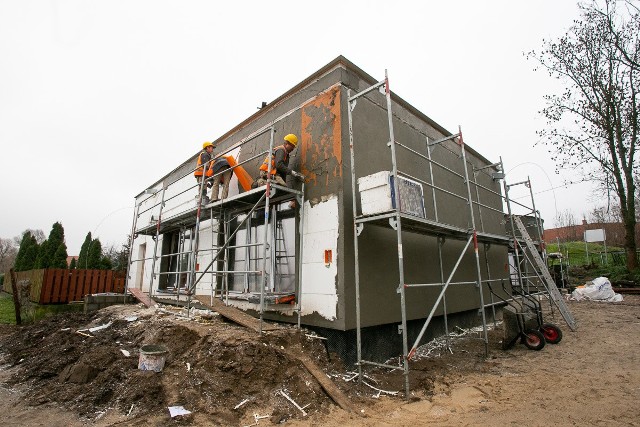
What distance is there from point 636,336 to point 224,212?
9.66m

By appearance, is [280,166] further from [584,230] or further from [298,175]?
[584,230]

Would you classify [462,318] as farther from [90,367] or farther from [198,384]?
[90,367]

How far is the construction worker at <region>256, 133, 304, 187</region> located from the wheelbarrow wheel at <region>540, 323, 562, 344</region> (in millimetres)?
6093

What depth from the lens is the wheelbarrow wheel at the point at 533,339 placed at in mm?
6535

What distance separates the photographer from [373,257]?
19.1 feet

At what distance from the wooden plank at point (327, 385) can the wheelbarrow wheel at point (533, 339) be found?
176 inches

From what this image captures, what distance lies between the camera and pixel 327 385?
4.44 metres

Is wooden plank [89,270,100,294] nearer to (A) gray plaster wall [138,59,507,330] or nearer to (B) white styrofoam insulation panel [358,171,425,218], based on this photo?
(A) gray plaster wall [138,59,507,330]

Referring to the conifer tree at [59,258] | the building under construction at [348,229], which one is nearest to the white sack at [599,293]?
the building under construction at [348,229]

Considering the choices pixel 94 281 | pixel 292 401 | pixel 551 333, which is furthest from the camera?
pixel 94 281

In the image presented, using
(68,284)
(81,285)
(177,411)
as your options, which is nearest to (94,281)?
(81,285)

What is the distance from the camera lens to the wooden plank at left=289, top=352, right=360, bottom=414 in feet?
13.6

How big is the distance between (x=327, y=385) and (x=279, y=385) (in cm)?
64

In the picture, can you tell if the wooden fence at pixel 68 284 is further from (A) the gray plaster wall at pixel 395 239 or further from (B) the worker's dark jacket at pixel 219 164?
(A) the gray plaster wall at pixel 395 239
